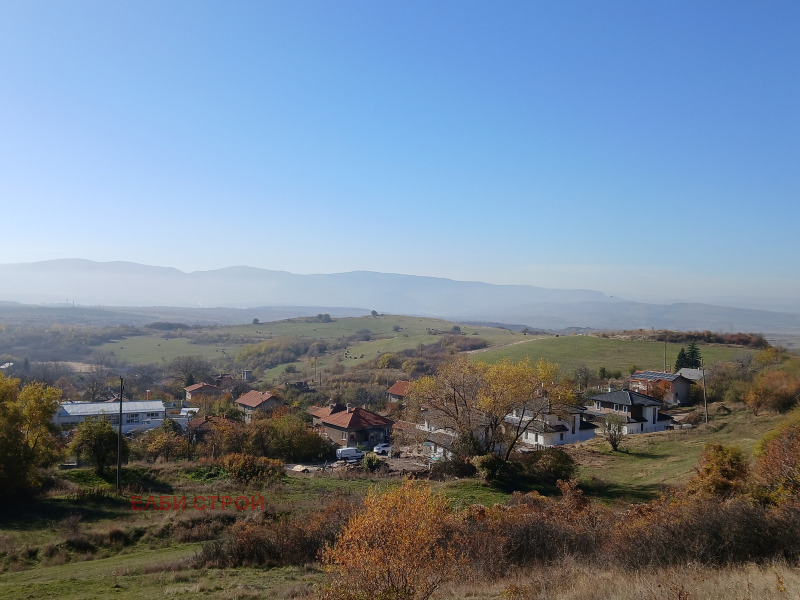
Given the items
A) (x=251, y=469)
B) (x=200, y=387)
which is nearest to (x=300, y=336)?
(x=200, y=387)

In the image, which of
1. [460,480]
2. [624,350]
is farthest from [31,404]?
[624,350]

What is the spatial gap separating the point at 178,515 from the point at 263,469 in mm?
8514

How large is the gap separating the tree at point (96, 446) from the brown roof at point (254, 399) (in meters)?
29.6

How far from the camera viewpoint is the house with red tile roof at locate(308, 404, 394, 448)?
147ft

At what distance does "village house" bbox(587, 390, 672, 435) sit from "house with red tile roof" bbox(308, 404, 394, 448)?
64.4 feet

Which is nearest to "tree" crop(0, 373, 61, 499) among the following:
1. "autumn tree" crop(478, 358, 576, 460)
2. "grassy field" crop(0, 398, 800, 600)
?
"grassy field" crop(0, 398, 800, 600)

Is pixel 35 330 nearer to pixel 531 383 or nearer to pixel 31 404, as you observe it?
pixel 31 404

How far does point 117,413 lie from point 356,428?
86.4 feet

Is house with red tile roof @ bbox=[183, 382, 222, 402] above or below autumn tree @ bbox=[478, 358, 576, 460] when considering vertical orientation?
below

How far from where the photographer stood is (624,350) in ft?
259

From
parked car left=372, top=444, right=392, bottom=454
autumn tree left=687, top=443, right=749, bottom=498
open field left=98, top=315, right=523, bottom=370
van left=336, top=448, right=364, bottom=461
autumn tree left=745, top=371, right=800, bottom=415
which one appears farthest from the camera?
open field left=98, top=315, right=523, bottom=370

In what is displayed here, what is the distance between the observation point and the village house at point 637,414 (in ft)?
150

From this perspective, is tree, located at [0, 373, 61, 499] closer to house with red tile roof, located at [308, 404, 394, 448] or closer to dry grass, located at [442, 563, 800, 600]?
dry grass, located at [442, 563, 800, 600]

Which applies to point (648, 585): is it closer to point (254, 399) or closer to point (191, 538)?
point (191, 538)
